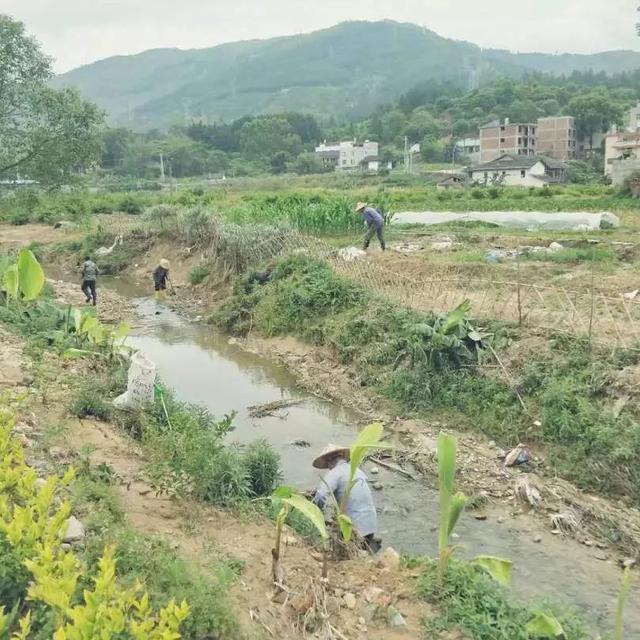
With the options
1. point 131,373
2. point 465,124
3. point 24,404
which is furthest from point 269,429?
point 465,124

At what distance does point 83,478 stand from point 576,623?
13.4ft

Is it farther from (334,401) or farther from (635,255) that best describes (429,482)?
(635,255)

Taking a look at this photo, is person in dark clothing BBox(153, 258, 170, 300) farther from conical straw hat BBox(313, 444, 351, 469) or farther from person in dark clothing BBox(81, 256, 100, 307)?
conical straw hat BBox(313, 444, 351, 469)

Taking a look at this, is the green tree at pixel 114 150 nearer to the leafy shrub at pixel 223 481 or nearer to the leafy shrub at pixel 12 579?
the leafy shrub at pixel 223 481

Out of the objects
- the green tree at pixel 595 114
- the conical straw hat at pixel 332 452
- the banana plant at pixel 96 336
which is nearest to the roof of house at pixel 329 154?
the green tree at pixel 595 114

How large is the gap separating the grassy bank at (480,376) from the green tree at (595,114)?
279 feet

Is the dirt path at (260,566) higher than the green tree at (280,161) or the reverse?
the reverse

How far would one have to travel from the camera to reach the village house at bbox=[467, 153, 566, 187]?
57.4 metres

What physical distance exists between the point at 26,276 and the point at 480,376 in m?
7.25

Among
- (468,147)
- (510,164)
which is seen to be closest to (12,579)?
(510,164)

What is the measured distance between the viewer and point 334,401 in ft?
36.8

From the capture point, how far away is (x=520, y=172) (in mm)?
58000

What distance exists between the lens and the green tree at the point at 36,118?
19953 millimetres

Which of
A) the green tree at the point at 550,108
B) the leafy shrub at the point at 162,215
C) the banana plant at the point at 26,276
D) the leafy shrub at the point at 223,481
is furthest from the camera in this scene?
the green tree at the point at 550,108
